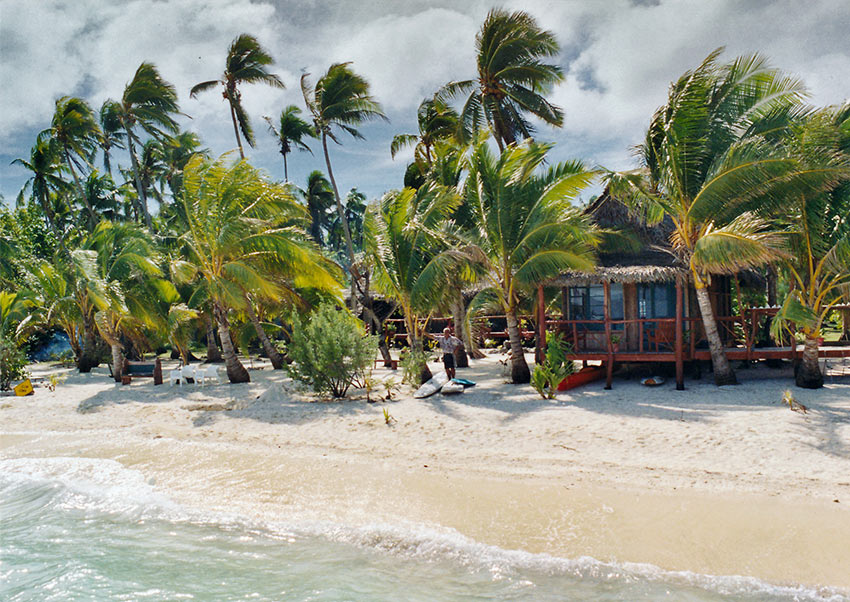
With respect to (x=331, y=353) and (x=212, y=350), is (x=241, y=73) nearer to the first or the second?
(x=212, y=350)

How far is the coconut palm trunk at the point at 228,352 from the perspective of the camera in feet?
45.3

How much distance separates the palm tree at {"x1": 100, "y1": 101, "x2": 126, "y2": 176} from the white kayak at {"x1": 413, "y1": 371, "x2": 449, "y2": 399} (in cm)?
1730

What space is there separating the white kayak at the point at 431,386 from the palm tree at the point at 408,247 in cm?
92

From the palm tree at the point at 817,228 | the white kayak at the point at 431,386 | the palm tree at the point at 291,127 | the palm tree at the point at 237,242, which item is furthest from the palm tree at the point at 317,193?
the palm tree at the point at 817,228

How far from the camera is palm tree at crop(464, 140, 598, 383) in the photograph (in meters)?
11.1

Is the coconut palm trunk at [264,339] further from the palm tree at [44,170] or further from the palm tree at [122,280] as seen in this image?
the palm tree at [44,170]

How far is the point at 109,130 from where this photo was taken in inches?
1026

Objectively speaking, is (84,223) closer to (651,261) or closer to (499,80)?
(499,80)

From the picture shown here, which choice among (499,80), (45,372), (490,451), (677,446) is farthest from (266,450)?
(45,372)

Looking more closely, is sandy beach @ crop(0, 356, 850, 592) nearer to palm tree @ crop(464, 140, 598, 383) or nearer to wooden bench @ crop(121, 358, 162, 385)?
palm tree @ crop(464, 140, 598, 383)

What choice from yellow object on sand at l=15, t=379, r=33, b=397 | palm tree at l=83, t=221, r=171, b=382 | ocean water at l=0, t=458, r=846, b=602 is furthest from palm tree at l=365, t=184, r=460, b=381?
yellow object on sand at l=15, t=379, r=33, b=397

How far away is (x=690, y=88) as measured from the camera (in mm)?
10242

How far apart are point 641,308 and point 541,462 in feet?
23.9

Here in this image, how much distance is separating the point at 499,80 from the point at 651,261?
26.5ft
